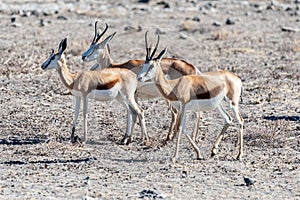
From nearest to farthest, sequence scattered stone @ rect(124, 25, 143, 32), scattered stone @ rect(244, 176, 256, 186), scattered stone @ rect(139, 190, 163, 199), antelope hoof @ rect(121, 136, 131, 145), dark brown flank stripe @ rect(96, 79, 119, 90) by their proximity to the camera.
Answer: scattered stone @ rect(139, 190, 163, 199), scattered stone @ rect(244, 176, 256, 186), dark brown flank stripe @ rect(96, 79, 119, 90), antelope hoof @ rect(121, 136, 131, 145), scattered stone @ rect(124, 25, 143, 32)

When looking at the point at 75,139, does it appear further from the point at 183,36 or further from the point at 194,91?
the point at 183,36

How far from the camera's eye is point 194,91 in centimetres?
1018

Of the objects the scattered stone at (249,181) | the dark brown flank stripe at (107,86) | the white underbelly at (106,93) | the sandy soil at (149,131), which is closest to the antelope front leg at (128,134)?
the sandy soil at (149,131)

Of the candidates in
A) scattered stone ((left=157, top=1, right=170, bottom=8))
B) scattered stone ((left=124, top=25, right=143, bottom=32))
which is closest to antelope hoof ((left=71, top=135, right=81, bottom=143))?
scattered stone ((left=124, top=25, right=143, bottom=32))

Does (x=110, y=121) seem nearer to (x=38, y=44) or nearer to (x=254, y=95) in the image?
(x=254, y=95)

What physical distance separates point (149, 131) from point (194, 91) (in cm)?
221

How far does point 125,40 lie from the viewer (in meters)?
25.1

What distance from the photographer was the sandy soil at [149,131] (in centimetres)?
895

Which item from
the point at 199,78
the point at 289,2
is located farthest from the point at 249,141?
the point at 289,2

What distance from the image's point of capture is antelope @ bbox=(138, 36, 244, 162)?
33.3ft

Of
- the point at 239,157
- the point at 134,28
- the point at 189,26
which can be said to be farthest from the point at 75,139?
the point at 189,26

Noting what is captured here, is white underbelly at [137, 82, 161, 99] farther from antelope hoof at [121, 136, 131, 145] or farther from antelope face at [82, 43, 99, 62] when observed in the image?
antelope face at [82, 43, 99, 62]

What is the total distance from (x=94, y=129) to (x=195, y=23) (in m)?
18.5

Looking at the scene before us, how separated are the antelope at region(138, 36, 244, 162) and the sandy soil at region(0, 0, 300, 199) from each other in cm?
53
